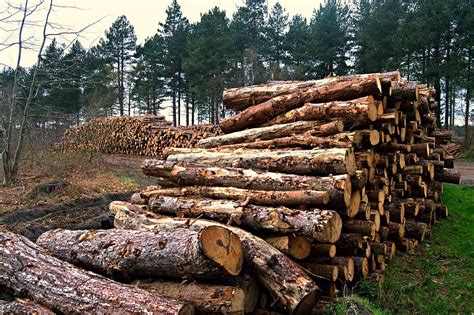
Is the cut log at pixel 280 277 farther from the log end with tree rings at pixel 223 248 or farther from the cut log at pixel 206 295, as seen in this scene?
the cut log at pixel 206 295

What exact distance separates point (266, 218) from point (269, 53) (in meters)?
33.3

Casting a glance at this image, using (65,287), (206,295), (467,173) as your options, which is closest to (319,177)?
(206,295)

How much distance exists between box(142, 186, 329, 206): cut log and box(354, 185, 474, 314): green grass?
4.30ft

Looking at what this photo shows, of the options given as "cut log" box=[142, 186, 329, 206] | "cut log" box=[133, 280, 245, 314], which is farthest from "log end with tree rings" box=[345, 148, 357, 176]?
"cut log" box=[133, 280, 245, 314]

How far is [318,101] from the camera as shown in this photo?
6906mm

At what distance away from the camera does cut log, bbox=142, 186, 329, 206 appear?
15.6 feet

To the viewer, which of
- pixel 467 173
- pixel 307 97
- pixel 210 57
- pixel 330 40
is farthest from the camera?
pixel 210 57

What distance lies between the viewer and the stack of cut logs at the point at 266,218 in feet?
11.9

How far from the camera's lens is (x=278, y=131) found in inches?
271

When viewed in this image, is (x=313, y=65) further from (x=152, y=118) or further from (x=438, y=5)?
(x=152, y=118)

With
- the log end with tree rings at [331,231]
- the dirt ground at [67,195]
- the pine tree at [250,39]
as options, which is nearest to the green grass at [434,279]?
the log end with tree rings at [331,231]

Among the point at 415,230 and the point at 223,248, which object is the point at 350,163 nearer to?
the point at 223,248

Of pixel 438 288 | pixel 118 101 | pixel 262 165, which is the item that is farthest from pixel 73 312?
pixel 118 101

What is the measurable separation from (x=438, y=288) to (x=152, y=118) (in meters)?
18.6
